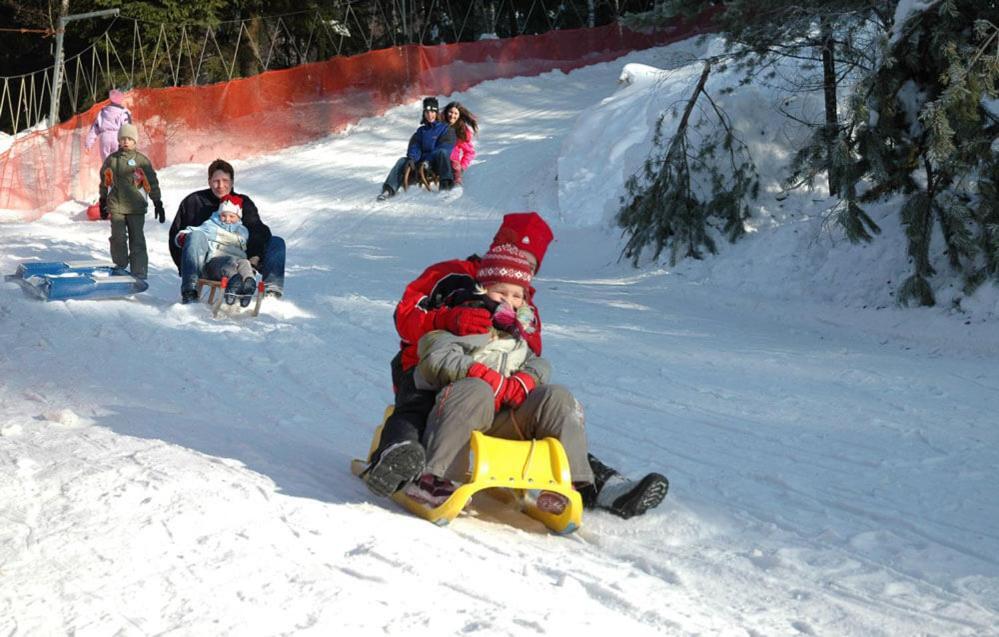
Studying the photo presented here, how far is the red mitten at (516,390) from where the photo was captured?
4332mm

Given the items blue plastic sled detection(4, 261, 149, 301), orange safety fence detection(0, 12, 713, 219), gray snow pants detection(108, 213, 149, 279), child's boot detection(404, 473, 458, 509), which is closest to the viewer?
child's boot detection(404, 473, 458, 509)

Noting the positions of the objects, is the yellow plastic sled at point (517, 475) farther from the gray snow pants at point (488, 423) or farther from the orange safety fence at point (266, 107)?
the orange safety fence at point (266, 107)

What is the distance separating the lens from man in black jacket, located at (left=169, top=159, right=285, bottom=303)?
9.21 meters

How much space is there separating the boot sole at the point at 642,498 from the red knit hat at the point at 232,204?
5.87 m

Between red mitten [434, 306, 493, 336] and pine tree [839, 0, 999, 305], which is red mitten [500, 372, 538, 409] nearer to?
red mitten [434, 306, 493, 336]

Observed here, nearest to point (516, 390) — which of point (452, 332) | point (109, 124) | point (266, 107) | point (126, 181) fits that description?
point (452, 332)

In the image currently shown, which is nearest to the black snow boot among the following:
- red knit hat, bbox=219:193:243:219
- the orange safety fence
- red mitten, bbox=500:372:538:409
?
red mitten, bbox=500:372:538:409

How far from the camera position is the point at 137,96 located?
19812 millimetres

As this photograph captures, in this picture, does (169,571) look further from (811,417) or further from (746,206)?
(746,206)

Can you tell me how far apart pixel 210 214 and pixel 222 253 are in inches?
13.8

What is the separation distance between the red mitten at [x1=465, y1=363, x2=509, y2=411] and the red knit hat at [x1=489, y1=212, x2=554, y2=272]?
0.51 meters

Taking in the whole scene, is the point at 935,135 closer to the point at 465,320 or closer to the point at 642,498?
the point at 642,498

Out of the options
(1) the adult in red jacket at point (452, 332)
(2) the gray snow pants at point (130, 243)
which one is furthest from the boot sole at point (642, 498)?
(2) the gray snow pants at point (130, 243)

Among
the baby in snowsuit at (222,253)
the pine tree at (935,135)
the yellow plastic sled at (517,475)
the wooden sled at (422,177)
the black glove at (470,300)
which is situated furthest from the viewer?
the wooden sled at (422,177)
